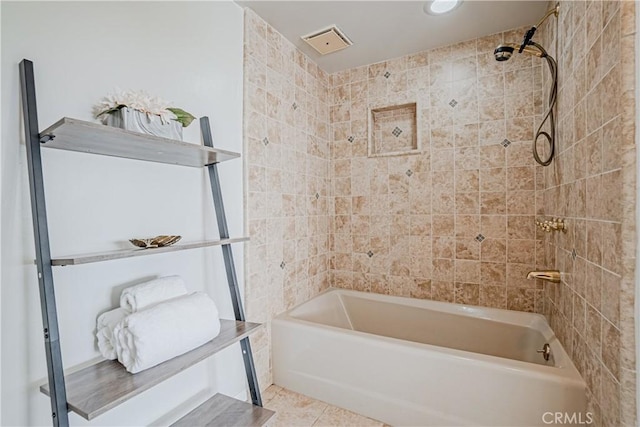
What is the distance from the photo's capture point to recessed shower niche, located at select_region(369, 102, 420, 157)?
2383 mm

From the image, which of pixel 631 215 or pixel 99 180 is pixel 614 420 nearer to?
pixel 631 215

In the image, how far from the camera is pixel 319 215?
2.51 metres

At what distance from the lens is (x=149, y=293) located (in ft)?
3.51

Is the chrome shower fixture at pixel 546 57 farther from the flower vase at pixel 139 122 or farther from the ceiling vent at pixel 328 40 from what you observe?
the flower vase at pixel 139 122

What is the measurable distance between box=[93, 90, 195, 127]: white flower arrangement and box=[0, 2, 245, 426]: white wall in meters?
0.06

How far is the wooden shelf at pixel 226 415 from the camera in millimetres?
1285

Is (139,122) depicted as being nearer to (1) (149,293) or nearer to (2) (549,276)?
(1) (149,293)

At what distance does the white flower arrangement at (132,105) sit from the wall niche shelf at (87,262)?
111 millimetres

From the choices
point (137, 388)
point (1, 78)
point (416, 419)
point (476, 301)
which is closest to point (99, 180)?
point (1, 78)

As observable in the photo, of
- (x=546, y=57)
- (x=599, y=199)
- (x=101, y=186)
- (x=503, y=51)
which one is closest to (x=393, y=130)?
(x=503, y=51)

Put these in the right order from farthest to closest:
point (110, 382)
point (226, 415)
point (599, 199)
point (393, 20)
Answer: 1. point (393, 20)
2. point (226, 415)
3. point (599, 199)
4. point (110, 382)

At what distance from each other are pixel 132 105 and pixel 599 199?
63.2 inches

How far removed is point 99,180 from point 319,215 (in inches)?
64.3

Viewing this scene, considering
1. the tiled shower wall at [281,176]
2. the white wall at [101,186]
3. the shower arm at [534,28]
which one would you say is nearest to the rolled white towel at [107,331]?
the white wall at [101,186]
